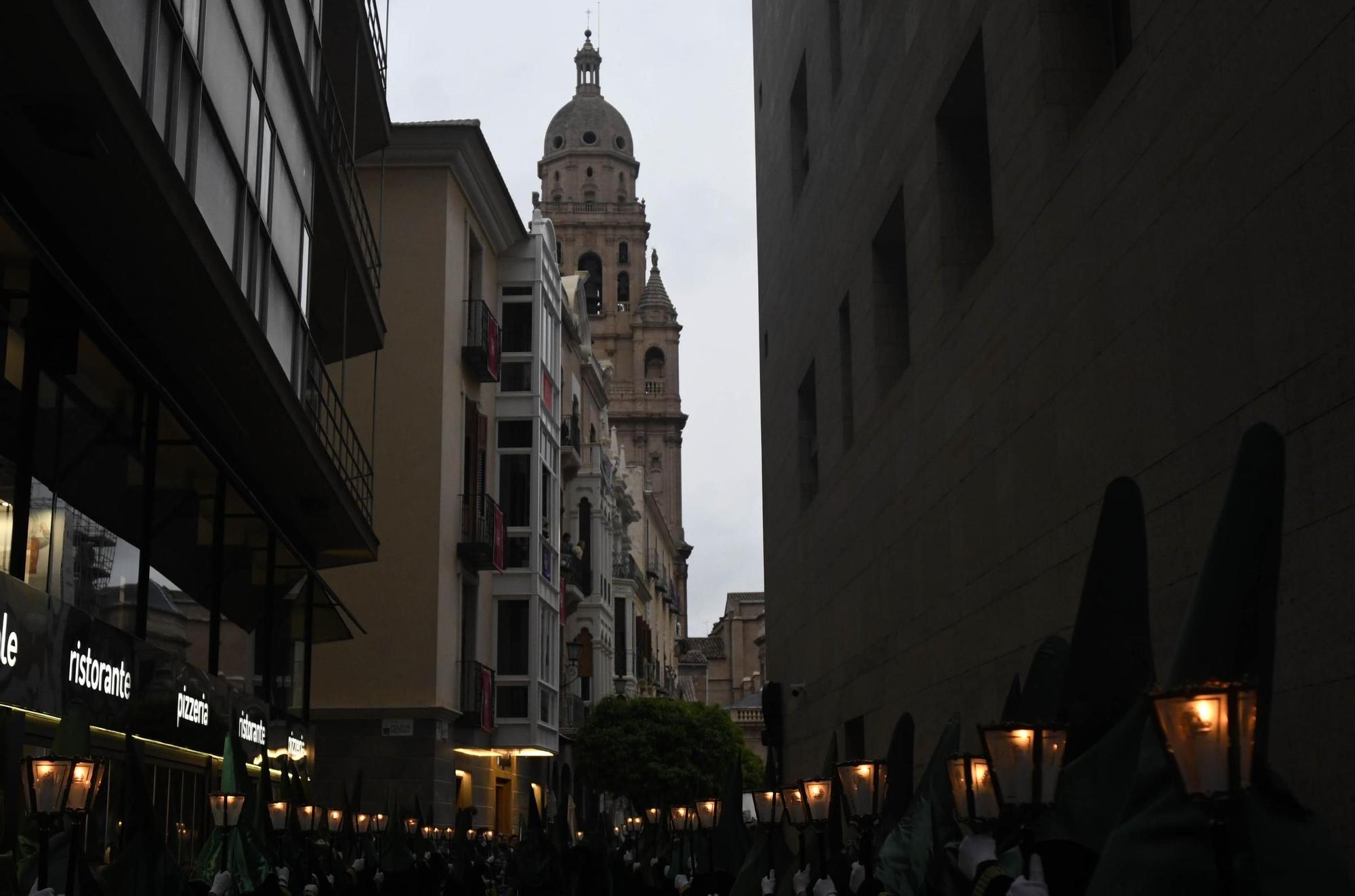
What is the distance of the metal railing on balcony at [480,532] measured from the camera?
127 ft

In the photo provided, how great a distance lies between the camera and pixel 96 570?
15.4m

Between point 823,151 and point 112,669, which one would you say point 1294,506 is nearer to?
point 112,669

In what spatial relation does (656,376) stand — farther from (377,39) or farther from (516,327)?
(377,39)

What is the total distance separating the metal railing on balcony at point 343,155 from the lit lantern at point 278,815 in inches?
342

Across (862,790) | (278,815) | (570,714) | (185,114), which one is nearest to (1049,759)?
(862,790)

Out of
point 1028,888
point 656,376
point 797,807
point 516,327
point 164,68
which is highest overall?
point 656,376

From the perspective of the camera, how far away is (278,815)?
1689cm

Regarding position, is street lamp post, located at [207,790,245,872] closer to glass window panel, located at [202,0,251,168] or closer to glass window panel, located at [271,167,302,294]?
glass window panel, located at [202,0,251,168]

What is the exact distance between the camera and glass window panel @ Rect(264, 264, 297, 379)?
59.8ft

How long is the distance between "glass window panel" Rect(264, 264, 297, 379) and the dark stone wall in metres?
7.15

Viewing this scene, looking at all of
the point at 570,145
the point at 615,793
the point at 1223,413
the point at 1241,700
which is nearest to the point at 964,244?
the point at 1223,413

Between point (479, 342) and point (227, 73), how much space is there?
961 inches

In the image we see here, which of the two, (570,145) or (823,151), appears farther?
(570,145)

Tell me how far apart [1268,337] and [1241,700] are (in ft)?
15.9
